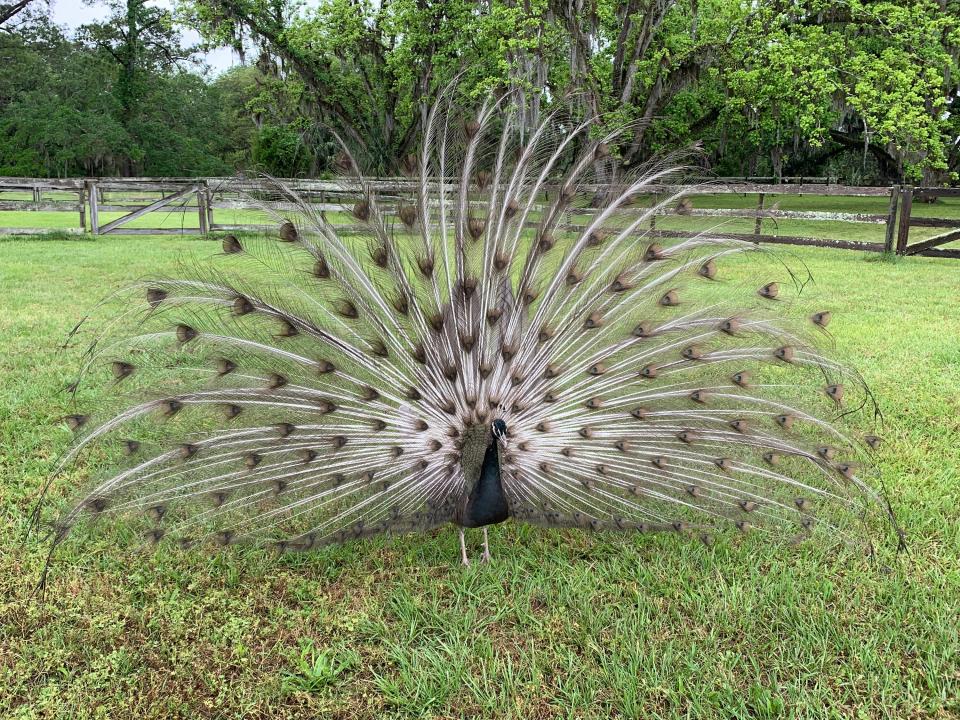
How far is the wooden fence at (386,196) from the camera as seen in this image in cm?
309

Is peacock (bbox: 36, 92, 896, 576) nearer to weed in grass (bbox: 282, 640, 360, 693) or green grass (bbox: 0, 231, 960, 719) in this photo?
green grass (bbox: 0, 231, 960, 719)

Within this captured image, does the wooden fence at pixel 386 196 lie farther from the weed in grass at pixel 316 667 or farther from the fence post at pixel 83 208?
the weed in grass at pixel 316 667

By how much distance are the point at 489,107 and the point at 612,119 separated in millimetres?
15706

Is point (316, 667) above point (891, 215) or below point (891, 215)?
below

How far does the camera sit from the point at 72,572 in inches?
123

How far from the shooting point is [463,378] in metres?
2.98

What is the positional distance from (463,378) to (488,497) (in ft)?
1.67

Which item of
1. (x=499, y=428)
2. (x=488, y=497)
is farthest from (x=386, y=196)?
(x=488, y=497)

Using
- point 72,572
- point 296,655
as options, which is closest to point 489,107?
point 296,655

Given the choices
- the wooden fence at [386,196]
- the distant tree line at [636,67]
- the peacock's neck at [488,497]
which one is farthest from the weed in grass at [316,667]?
the distant tree line at [636,67]

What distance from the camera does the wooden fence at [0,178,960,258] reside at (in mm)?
3086

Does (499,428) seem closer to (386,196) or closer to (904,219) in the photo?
(386,196)

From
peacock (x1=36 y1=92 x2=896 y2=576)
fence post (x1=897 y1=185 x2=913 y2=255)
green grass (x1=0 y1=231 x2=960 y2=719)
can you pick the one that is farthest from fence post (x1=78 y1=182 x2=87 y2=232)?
fence post (x1=897 y1=185 x2=913 y2=255)

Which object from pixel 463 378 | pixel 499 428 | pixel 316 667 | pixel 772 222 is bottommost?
pixel 316 667
